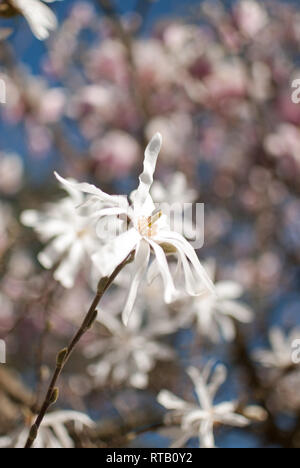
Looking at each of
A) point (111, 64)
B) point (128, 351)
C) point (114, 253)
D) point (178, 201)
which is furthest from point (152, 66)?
point (114, 253)

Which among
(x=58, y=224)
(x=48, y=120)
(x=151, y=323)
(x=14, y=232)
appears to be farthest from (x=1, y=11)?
(x=48, y=120)

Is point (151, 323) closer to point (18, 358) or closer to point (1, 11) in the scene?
point (1, 11)

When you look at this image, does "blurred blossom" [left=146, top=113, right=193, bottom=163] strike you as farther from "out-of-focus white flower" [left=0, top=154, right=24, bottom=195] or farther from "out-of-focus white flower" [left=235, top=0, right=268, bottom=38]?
"out-of-focus white flower" [left=0, top=154, right=24, bottom=195]

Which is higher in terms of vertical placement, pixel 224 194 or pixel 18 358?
pixel 224 194

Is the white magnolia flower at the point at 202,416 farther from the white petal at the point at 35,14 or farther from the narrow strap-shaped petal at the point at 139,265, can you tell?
the white petal at the point at 35,14

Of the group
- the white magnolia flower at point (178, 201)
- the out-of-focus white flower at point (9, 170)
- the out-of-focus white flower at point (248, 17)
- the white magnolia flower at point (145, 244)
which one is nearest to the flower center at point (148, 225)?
the white magnolia flower at point (145, 244)
